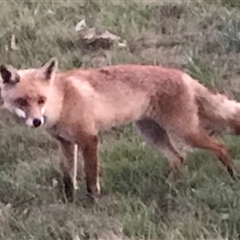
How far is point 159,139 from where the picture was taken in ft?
21.9

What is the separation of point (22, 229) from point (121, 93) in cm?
126

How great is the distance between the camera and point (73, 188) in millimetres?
6324

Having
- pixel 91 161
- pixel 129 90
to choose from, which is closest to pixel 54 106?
pixel 91 161

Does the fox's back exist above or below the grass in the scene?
above

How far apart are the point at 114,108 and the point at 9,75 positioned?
83 centimetres

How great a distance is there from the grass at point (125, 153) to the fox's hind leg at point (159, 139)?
74mm

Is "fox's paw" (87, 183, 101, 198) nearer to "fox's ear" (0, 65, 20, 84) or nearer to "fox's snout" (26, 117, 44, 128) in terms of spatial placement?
"fox's snout" (26, 117, 44, 128)

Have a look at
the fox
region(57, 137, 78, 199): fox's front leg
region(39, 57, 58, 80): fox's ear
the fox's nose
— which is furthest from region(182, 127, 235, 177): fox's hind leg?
the fox's nose

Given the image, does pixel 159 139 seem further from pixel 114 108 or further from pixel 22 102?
pixel 22 102

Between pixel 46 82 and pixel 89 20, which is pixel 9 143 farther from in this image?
pixel 89 20

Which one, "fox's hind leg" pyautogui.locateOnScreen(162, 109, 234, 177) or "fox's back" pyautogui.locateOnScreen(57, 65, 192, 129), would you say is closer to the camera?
"fox's back" pyautogui.locateOnScreen(57, 65, 192, 129)

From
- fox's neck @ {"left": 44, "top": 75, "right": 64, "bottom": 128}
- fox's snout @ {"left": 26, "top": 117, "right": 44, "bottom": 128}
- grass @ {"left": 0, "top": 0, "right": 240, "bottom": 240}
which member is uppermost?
fox's snout @ {"left": 26, "top": 117, "right": 44, "bottom": 128}

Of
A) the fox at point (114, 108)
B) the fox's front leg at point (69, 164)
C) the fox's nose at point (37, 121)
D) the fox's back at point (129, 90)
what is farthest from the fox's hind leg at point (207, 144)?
the fox's nose at point (37, 121)

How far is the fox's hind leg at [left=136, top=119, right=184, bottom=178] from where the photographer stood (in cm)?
661
